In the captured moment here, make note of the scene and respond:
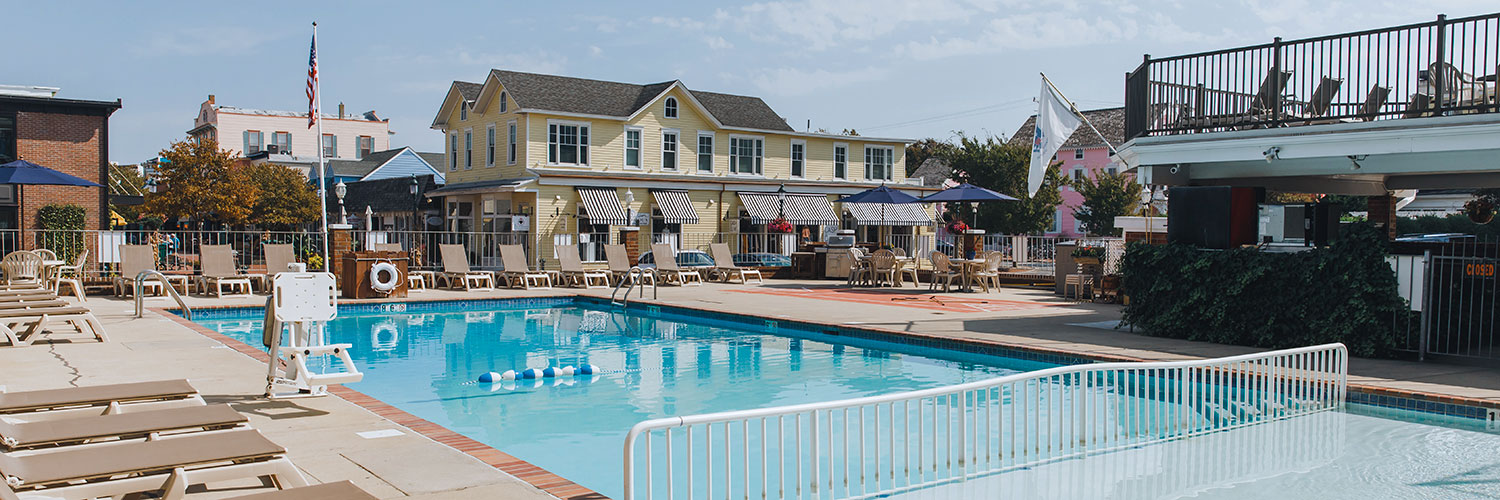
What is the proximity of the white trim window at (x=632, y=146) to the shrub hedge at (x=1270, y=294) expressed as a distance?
69.7 feet

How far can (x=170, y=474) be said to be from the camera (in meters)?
4.18

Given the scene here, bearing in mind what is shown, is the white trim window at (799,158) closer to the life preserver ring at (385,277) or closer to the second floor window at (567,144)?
the second floor window at (567,144)

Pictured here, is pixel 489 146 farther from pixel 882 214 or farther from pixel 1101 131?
pixel 1101 131

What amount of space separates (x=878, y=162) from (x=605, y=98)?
10.7 m

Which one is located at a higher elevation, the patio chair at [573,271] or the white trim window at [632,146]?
the white trim window at [632,146]

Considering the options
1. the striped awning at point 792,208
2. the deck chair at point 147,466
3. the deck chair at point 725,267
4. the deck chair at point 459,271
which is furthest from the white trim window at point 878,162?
the deck chair at point 147,466

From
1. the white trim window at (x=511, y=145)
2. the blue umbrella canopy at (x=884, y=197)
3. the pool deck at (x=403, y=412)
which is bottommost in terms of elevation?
the pool deck at (x=403, y=412)

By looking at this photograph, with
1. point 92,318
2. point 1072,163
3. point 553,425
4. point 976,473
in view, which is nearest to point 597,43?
point 92,318

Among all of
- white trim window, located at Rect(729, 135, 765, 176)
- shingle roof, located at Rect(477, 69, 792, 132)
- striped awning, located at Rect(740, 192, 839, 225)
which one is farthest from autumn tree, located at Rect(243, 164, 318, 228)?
striped awning, located at Rect(740, 192, 839, 225)

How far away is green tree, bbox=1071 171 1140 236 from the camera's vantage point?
4869 centimetres

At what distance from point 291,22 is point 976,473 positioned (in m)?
18.6

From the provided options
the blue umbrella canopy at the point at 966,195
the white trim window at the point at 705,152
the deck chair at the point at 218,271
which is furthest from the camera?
the white trim window at the point at 705,152

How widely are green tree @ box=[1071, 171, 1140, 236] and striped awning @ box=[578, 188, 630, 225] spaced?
26955 millimetres

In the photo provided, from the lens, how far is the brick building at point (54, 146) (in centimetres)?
2600
